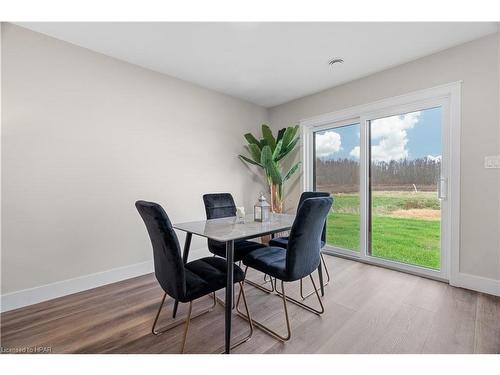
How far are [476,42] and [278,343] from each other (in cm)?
325

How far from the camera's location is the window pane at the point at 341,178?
317 centimetres

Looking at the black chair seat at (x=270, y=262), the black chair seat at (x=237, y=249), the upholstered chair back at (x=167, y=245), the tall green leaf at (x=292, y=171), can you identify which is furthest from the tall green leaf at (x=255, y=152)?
the upholstered chair back at (x=167, y=245)

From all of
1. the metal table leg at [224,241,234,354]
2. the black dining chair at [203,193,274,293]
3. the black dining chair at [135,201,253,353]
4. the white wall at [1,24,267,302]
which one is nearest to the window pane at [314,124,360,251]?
the black dining chair at [203,193,274,293]

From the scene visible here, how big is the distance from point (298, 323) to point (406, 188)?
214 cm

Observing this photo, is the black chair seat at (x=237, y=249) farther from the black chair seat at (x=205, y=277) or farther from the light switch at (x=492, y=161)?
the light switch at (x=492, y=161)

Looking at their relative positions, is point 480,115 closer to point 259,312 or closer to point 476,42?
point 476,42

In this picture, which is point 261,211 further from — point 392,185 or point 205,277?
point 392,185

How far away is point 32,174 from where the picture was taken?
6.62ft

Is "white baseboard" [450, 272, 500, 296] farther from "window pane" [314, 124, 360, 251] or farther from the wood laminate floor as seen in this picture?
"window pane" [314, 124, 360, 251]

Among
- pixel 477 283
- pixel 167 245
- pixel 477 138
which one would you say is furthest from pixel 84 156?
pixel 477 283

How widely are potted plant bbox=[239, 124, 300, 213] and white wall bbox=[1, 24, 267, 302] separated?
Answer: 2.89 ft

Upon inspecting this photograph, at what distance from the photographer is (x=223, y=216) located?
257cm
